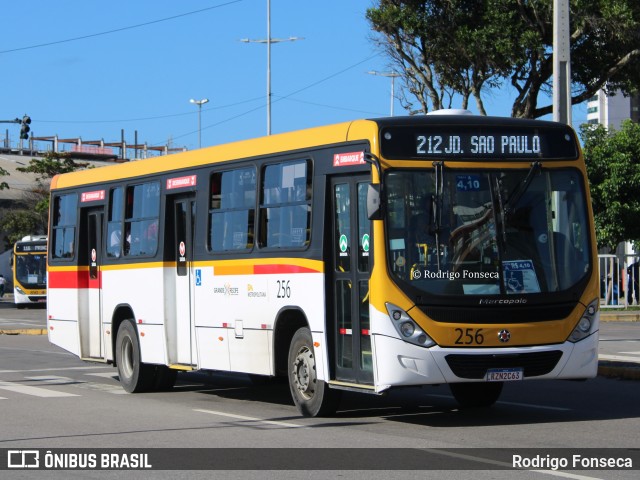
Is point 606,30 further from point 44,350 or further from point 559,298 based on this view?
point 559,298

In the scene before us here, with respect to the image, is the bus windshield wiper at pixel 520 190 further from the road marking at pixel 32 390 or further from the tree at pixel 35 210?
the tree at pixel 35 210

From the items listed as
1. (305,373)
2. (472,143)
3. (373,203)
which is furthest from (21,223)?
(373,203)

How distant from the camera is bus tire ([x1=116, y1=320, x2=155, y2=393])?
1695 centimetres

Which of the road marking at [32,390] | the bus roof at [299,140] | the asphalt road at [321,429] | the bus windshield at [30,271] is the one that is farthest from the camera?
the bus windshield at [30,271]

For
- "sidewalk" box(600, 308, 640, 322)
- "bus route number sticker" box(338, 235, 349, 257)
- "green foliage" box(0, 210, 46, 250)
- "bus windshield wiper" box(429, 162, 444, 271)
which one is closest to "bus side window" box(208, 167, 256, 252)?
"bus route number sticker" box(338, 235, 349, 257)

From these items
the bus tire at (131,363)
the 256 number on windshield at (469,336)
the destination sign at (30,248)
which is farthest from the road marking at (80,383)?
the destination sign at (30,248)

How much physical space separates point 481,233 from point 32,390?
7.83 m

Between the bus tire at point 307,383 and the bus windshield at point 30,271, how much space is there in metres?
42.6

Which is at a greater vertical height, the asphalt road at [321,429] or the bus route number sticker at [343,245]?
the bus route number sticker at [343,245]

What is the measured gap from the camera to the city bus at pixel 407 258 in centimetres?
1175

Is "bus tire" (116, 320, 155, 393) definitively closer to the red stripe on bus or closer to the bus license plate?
the red stripe on bus

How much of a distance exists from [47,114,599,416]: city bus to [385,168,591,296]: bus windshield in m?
0.01

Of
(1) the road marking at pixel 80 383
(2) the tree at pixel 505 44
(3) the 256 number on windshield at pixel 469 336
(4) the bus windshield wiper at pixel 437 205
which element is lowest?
(1) the road marking at pixel 80 383

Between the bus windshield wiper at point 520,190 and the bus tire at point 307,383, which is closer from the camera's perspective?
the bus windshield wiper at point 520,190
